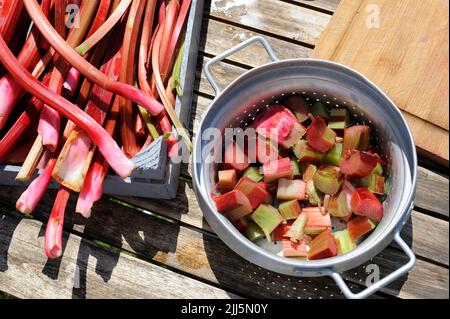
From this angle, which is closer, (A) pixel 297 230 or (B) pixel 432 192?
(A) pixel 297 230

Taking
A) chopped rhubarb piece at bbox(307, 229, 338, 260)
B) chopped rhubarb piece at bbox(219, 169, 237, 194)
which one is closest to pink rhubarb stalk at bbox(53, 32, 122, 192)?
chopped rhubarb piece at bbox(219, 169, 237, 194)

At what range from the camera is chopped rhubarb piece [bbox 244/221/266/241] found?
3.71 ft

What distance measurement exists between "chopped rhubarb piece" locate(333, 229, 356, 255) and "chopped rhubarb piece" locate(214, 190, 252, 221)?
197 mm

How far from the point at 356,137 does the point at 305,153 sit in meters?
0.12

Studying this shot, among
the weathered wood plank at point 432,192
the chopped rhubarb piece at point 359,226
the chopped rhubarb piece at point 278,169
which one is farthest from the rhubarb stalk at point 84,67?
the weathered wood plank at point 432,192

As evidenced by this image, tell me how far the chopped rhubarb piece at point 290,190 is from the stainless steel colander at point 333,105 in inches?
4.9

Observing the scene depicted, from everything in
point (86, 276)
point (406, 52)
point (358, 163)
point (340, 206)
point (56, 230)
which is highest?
point (406, 52)

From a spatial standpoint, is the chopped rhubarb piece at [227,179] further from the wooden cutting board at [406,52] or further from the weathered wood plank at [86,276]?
the wooden cutting board at [406,52]

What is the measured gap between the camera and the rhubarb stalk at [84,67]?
1105 millimetres

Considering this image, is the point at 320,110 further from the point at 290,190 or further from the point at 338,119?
the point at 290,190

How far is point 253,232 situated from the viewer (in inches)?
44.6

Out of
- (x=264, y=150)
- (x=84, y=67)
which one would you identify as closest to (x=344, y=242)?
(x=264, y=150)

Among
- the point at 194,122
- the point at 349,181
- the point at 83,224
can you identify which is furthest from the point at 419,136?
the point at 83,224
